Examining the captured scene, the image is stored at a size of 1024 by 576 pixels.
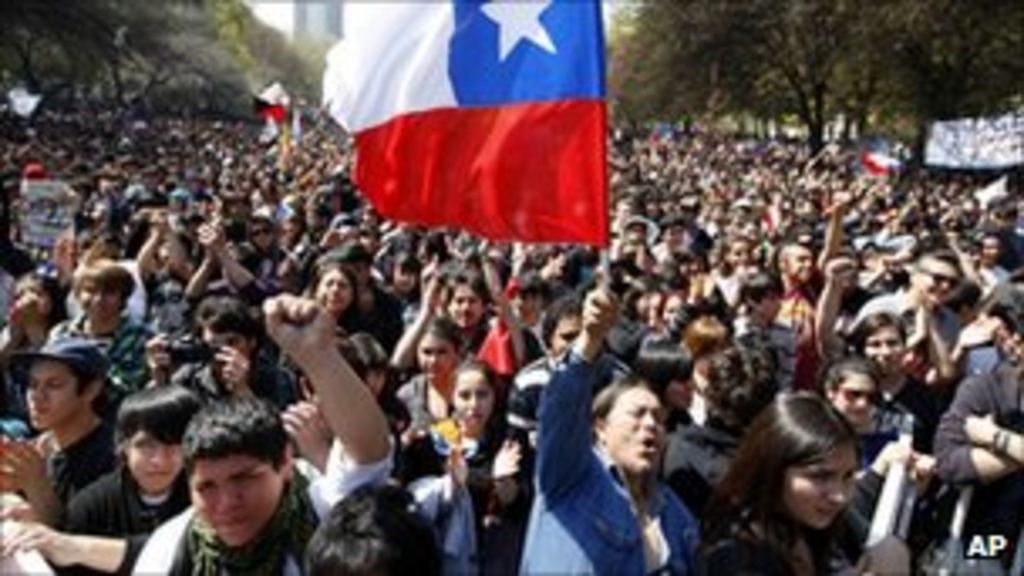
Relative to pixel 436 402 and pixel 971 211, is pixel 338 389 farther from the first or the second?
pixel 971 211

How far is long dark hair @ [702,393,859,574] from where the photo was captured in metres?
2.96

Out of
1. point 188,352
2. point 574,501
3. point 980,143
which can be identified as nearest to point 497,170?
point 574,501

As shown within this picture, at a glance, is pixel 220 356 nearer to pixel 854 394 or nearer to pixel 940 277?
pixel 854 394

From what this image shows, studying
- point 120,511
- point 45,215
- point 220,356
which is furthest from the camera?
point 45,215

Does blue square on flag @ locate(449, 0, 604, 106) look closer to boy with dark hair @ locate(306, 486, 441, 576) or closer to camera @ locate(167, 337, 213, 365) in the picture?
boy with dark hair @ locate(306, 486, 441, 576)

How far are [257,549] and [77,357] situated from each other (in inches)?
58.6

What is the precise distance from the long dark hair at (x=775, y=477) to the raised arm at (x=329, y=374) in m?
0.80

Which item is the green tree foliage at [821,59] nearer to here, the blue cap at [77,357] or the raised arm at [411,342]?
the raised arm at [411,342]

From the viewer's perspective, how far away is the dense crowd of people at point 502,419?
2.90 meters

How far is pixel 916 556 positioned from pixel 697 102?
42.6 meters

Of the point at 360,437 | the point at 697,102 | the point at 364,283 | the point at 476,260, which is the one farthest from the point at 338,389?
the point at 697,102

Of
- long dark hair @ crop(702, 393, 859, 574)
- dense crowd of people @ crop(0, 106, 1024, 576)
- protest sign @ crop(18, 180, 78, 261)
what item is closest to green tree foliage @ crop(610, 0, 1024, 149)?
protest sign @ crop(18, 180, 78, 261)

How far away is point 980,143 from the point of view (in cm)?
2364

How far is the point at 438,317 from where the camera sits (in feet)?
18.1
